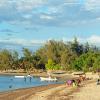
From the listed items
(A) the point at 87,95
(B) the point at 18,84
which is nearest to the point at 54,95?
(A) the point at 87,95

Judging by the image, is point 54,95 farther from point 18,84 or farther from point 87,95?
point 18,84

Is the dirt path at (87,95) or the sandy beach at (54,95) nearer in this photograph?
the dirt path at (87,95)

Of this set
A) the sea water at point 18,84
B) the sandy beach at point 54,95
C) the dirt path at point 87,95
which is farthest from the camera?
the sea water at point 18,84

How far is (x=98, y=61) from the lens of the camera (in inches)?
6181

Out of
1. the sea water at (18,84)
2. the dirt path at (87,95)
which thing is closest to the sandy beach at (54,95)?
the dirt path at (87,95)

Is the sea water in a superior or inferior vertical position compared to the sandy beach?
superior

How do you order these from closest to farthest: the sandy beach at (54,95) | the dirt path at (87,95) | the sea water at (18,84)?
the dirt path at (87,95)
the sandy beach at (54,95)
the sea water at (18,84)

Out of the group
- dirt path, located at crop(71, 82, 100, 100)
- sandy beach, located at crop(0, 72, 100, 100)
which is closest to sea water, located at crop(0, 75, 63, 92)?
sandy beach, located at crop(0, 72, 100, 100)

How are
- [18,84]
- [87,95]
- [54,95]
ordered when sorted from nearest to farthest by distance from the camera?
1. [87,95]
2. [54,95]
3. [18,84]

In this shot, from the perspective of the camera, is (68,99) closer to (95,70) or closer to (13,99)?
(13,99)

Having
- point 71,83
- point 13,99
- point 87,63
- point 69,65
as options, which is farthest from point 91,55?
point 13,99

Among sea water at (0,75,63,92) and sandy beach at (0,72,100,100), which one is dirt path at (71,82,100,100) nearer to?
sandy beach at (0,72,100,100)

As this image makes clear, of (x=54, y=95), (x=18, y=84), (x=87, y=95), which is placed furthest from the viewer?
(x=18, y=84)

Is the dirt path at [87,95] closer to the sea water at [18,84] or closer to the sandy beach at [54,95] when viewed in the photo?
the sandy beach at [54,95]
